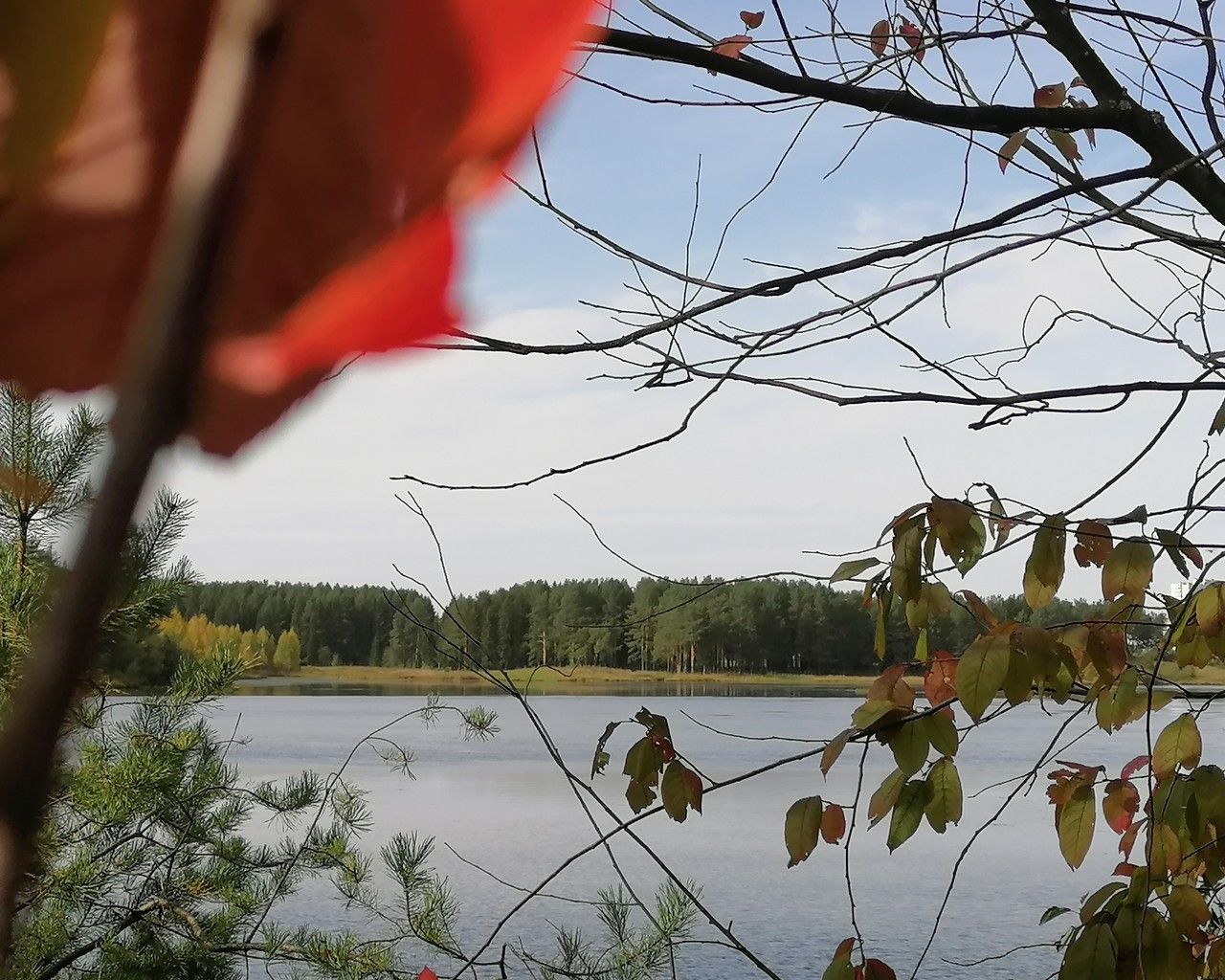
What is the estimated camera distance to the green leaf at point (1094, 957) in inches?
30.1

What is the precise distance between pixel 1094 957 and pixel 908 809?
0.50ft

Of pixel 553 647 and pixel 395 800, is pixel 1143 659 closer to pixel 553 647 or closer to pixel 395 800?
pixel 553 647

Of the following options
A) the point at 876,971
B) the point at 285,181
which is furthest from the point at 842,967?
the point at 285,181

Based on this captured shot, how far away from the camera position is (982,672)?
777 mm

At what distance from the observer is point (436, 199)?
98 mm

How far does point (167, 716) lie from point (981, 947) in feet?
13.1

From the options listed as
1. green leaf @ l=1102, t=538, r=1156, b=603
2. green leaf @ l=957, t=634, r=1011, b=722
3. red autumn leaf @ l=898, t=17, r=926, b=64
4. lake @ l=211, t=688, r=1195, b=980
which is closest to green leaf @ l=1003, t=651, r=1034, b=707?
green leaf @ l=957, t=634, r=1011, b=722

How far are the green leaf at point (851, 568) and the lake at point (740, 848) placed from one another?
1.34 metres

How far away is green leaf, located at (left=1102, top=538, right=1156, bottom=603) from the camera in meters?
0.86

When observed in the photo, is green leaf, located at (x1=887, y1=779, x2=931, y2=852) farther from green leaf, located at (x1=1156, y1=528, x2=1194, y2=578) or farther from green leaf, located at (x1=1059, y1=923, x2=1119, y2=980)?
green leaf, located at (x1=1156, y1=528, x2=1194, y2=578)

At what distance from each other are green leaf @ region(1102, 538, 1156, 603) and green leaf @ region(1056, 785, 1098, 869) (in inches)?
6.5

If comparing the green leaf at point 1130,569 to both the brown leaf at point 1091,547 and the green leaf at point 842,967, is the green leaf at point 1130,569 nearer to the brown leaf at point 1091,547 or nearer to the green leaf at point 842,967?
the brown leaf at point 1091,547

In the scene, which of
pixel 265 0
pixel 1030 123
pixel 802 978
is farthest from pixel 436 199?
pixel 802 978

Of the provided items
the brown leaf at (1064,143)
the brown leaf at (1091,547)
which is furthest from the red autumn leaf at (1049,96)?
the brown leaf at (1091,547)
